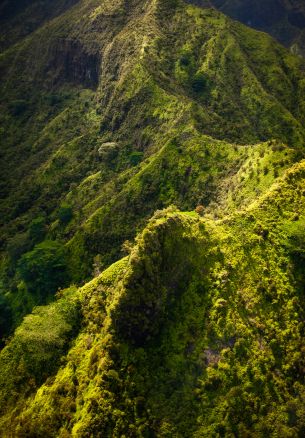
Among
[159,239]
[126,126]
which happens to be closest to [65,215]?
[126,126]

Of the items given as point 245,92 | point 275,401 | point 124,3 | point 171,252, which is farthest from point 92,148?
point 275,401

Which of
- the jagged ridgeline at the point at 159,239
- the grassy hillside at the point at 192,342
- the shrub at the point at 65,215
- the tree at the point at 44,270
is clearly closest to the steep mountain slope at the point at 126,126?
the shrub at the point at 65,215

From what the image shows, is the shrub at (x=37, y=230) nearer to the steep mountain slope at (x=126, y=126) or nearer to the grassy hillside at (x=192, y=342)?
the steep mountain slope at (x=126, y=126)

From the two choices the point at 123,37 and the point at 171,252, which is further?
the point at 123,37

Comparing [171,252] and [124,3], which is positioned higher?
[124,3]

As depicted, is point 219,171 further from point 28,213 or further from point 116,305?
point 28,213

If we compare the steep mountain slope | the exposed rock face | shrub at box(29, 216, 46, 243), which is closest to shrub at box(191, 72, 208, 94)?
the steep mountain slope
